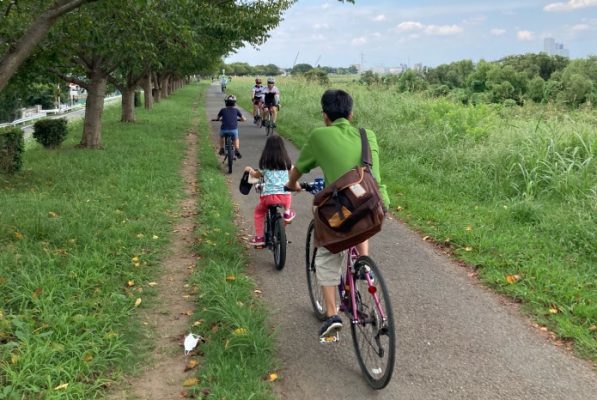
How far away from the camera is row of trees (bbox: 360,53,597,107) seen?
1856 centimetres

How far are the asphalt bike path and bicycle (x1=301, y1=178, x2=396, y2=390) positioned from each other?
0.50 feet

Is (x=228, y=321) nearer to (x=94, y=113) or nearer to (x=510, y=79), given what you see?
(x=94, y=113)

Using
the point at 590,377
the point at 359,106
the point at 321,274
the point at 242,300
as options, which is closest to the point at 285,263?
the point at 242,300

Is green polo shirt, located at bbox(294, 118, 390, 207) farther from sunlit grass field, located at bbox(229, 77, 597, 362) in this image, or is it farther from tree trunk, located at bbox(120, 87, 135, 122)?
tree trunk, located at bbox(120, 87, 135, 122)

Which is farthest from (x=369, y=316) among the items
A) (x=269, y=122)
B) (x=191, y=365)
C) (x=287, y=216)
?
(x=269, y=122)

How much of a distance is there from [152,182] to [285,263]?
13.5ft

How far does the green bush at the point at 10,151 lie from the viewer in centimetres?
930

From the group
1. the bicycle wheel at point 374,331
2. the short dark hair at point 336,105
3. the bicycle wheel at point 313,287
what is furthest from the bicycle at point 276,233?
the short dark hair at point 336,105

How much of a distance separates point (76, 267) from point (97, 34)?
20.3 feet

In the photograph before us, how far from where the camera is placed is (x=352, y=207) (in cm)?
318

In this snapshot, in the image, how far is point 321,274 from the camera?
12.0 feet

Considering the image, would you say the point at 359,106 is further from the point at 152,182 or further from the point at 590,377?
the point at 590,377

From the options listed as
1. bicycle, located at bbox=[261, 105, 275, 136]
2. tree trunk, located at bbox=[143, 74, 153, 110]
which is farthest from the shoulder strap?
tree trunk, located at bbox=[143, 74, 153, 110]

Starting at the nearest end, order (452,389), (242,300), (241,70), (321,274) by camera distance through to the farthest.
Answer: (452,389)
(321,274)
(242,300)
(241,70)
